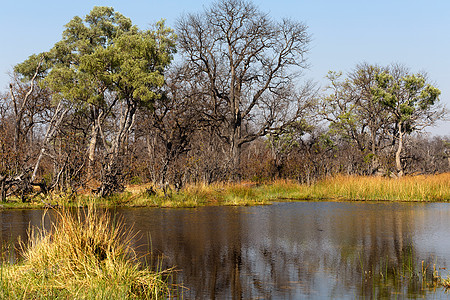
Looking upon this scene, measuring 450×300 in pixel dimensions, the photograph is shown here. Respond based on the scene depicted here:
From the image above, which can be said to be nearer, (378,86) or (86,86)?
(86,86)

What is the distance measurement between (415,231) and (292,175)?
16192 millimetres

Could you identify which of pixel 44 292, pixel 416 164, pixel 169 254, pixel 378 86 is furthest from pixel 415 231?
pixel 416 164

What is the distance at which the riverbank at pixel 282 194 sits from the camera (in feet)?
55.8

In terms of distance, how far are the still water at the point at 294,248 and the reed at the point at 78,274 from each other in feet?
2.17

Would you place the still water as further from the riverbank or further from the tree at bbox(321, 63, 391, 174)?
the tree at bbox(321, 63, 391, 174)

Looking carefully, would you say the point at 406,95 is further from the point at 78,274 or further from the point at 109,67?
the point at 78,274

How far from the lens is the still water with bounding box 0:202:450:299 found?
605cm

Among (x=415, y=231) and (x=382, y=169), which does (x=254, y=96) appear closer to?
(x=382, y=169)

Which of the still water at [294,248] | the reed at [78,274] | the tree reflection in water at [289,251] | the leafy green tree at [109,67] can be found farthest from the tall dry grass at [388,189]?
the reed at [78,274]

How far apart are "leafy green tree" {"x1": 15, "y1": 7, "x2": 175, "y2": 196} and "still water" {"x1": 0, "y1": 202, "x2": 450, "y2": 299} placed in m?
6.99

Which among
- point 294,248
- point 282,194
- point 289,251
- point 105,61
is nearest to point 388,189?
point 282,194

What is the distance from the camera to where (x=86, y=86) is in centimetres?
2866

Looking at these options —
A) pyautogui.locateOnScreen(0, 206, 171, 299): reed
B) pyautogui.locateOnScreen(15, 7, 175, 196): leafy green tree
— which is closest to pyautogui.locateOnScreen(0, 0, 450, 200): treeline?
pyautogui.locateOnScreen(15, 7, 175, 196): leafy green tree

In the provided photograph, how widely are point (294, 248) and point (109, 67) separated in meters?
18.9
